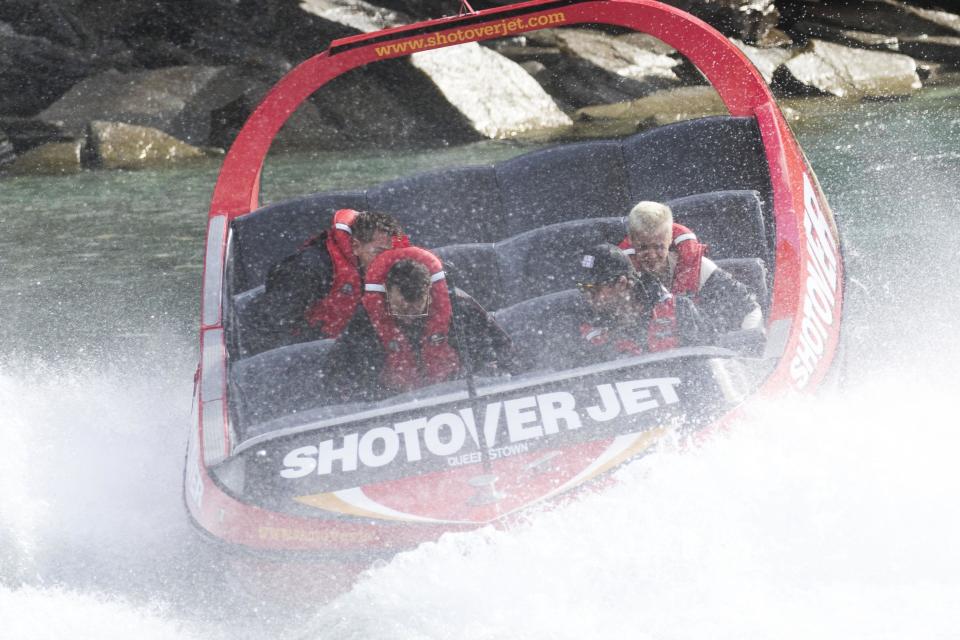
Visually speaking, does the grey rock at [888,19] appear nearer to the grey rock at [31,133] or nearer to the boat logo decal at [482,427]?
the grey rock at [31,133]

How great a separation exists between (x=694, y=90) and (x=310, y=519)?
1150 centimetres

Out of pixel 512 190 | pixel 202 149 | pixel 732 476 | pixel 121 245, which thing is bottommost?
pixel 202 149

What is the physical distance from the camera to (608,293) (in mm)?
3336

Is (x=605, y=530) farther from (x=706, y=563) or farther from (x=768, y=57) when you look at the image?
(x=768, y=57)

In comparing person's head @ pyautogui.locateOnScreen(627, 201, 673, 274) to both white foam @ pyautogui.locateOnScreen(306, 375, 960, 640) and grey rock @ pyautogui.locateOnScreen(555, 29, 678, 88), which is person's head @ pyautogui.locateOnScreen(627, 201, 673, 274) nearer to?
white foam @ pyautogui.locateOnScreen(306, 375, 960, 640)

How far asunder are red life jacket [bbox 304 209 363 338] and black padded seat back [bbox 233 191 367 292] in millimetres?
436

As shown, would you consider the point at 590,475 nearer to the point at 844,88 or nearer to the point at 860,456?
the point at 860,456

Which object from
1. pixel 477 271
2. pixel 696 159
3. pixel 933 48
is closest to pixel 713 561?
pixel 477 271

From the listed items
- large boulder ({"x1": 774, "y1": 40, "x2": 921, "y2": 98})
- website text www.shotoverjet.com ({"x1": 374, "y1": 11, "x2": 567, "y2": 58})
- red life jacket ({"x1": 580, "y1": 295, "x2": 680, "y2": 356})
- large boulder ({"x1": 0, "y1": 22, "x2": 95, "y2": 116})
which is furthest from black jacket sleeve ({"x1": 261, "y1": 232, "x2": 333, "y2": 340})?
large boulder ({"x1": 0, "y1": 22, "x2": 95, "y2": 116})

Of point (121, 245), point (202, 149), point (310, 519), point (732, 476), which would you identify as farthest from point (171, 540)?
point (202, 149)

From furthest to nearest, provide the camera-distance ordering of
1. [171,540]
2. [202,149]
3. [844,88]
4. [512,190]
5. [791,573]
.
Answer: [844,88] < [202,149] < [512,190] < [171,540] < [791,573]

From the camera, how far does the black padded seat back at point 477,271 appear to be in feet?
14.6

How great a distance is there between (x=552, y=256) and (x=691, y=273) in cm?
89

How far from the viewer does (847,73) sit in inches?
546
